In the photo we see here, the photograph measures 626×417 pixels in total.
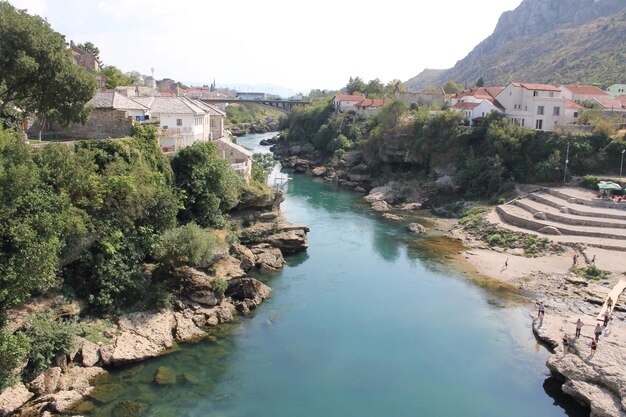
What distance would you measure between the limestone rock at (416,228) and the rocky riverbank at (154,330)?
46.1 ft

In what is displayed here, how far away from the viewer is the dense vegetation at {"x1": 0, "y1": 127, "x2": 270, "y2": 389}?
20.6 meters

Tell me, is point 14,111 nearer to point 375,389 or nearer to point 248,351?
point 248,351

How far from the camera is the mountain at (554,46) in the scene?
114 metres

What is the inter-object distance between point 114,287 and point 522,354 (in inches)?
784

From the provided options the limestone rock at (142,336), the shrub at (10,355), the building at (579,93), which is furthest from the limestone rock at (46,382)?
the building at (579,93)

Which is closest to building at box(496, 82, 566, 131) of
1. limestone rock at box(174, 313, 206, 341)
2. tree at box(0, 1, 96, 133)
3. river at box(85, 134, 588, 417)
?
river at box(85, 134, 588, 417)

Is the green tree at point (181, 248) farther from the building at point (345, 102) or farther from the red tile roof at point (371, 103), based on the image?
the building at point (345, 102)

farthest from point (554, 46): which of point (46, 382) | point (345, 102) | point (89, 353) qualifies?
point (46, 382)

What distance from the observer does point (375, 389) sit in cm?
2241

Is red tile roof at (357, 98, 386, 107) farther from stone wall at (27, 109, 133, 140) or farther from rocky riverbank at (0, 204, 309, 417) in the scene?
stone wall at (27, 109, 133, 140)

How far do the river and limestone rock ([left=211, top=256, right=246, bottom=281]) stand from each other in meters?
2.45

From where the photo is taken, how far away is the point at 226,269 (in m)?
30.7

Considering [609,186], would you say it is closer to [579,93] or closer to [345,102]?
[579,93]

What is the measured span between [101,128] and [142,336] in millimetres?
15327
